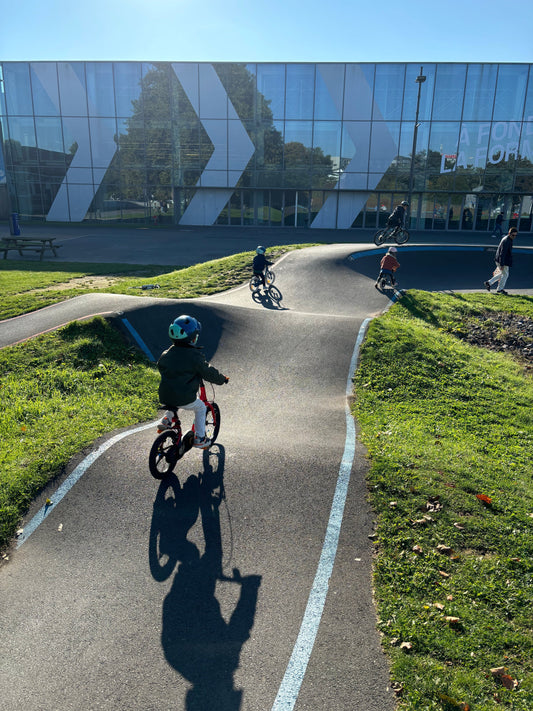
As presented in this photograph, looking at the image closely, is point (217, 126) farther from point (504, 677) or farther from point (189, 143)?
point (504, 677)

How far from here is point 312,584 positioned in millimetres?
4539

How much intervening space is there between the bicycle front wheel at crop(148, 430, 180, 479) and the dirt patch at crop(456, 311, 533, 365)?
10575 mm

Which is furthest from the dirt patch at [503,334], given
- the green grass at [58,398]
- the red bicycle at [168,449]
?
the red bicycle at [168,449]

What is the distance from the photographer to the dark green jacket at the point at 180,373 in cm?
601

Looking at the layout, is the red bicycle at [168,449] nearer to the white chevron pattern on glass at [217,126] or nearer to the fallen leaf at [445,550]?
the fallen leaf at [445,550]

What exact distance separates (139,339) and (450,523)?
7.59 meters

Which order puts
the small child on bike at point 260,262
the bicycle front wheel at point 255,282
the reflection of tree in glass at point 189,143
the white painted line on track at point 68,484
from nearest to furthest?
the white painted line on track at point 68,484 < the small child on bike at point 260,262 < the bicycle front wheel at point 255,282 < the reflection of tree in glass at point 189,143

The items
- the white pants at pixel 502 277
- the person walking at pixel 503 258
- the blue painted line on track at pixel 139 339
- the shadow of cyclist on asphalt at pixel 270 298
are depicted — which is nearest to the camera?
the blue painted line on track at pixel 139 339

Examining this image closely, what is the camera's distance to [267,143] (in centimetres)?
4075

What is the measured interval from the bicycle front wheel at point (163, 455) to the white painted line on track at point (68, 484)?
893 mm

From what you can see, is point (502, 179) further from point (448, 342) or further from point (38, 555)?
point (38, 555)

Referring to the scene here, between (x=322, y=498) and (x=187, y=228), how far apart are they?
39.2 metres

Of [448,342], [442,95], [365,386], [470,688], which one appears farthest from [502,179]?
[470,688]

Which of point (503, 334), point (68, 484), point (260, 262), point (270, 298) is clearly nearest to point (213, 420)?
point (68, 484)
